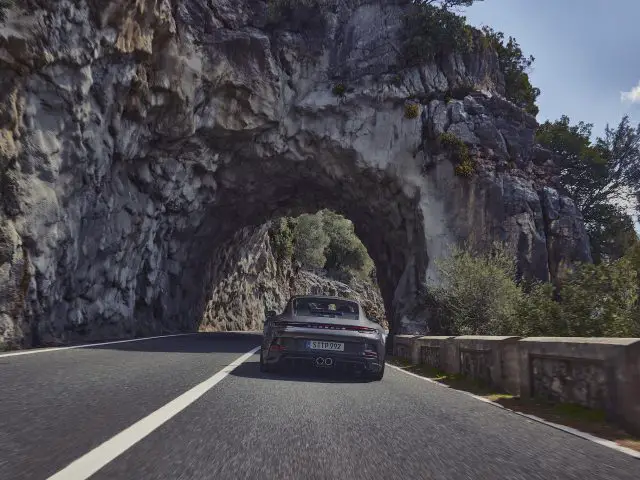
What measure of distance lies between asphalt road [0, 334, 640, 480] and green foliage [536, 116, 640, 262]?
31.4 m

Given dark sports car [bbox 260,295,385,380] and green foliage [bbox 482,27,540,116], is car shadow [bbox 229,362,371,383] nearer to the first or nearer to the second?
dark sports car [bbox 260,295,385,380]

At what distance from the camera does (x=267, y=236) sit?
4494 cm

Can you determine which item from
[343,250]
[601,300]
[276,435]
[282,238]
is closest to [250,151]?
[601,300]

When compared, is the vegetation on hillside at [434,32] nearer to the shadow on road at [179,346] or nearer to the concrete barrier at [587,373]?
the shadow on road at [179,346]

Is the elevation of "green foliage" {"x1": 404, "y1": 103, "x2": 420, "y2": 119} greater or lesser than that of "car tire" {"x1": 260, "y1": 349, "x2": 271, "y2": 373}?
greater

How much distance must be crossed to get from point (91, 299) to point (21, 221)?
6.01m

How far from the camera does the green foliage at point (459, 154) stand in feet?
84.4

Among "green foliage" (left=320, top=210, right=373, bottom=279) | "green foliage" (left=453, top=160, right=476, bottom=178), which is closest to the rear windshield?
"green foliage" (left=453, top=160, right=476, bottom=178)

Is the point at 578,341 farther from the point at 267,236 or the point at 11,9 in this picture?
the point at 267,236

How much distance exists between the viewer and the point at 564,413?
19.1 feet

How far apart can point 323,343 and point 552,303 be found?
6.77 m

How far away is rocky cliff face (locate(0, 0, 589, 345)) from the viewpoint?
18062 millimetres

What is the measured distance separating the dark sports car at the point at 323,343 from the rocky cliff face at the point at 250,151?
10.2 m

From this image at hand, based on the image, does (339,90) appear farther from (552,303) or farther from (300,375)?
(300,375)
